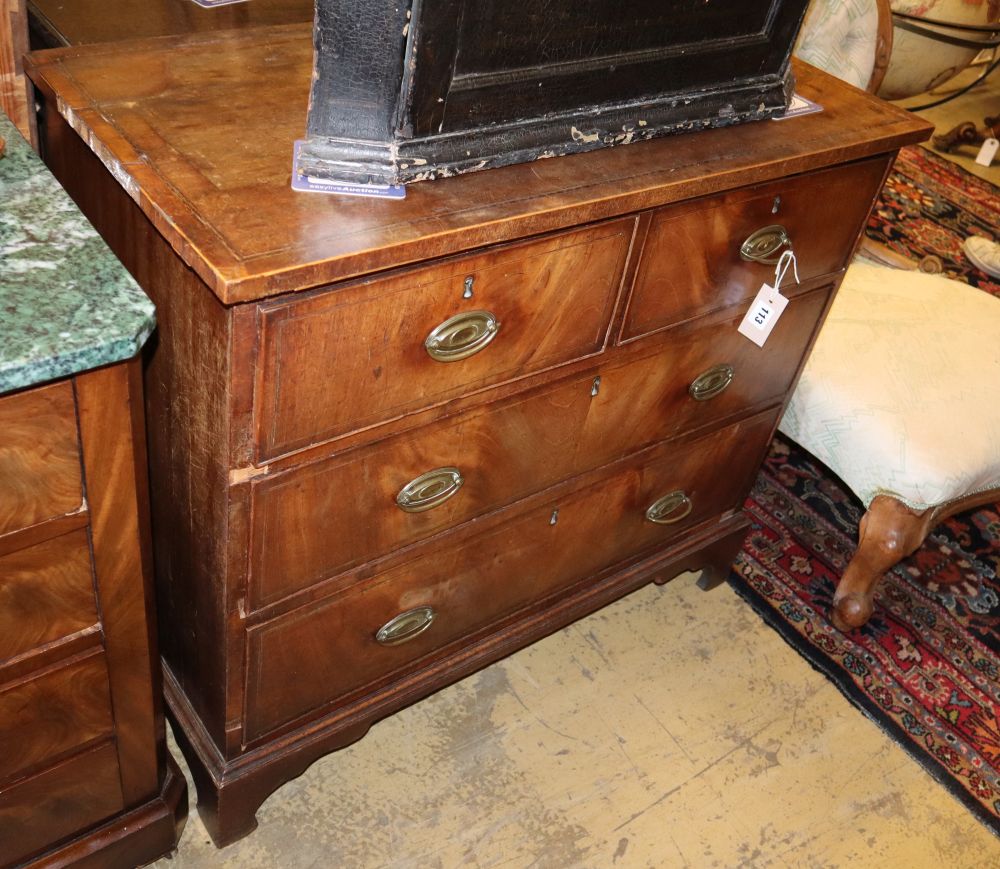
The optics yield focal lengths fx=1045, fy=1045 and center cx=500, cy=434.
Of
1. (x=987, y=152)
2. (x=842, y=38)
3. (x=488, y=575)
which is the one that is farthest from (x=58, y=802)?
(x=987, y=152)

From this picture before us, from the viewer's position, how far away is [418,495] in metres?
1.40

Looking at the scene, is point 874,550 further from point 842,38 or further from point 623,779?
point 842,38

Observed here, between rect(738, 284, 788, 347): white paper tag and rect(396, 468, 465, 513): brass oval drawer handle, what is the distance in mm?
526

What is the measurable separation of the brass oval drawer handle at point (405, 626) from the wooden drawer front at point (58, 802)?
1.33ft

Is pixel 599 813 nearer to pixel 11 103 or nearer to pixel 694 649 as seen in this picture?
pixel 694 649

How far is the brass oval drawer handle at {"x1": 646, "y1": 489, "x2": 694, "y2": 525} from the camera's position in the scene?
1876mm

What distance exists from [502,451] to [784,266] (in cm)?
55

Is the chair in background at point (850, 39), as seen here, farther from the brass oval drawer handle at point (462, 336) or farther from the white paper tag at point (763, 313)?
the brass oval drawer handle at point (462, 336)

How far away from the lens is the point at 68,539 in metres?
1.10

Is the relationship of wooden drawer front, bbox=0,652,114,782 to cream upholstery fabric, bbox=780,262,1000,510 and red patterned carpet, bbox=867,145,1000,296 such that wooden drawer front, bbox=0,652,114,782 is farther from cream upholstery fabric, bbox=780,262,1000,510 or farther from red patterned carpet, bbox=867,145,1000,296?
red patterned carpet, bbox=867,145,1000,296

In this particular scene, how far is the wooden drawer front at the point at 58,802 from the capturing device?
1.30m

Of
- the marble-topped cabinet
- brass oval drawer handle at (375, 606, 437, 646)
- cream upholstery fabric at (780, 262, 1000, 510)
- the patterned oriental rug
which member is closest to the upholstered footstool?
cream upholstery fabric at (780, 262, 1000, 510)

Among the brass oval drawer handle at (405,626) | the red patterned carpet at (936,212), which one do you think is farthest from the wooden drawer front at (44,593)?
the red patterned carpet at (936,212)

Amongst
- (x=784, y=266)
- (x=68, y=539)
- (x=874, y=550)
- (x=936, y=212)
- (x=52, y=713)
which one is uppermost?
(x=784, y=266)
